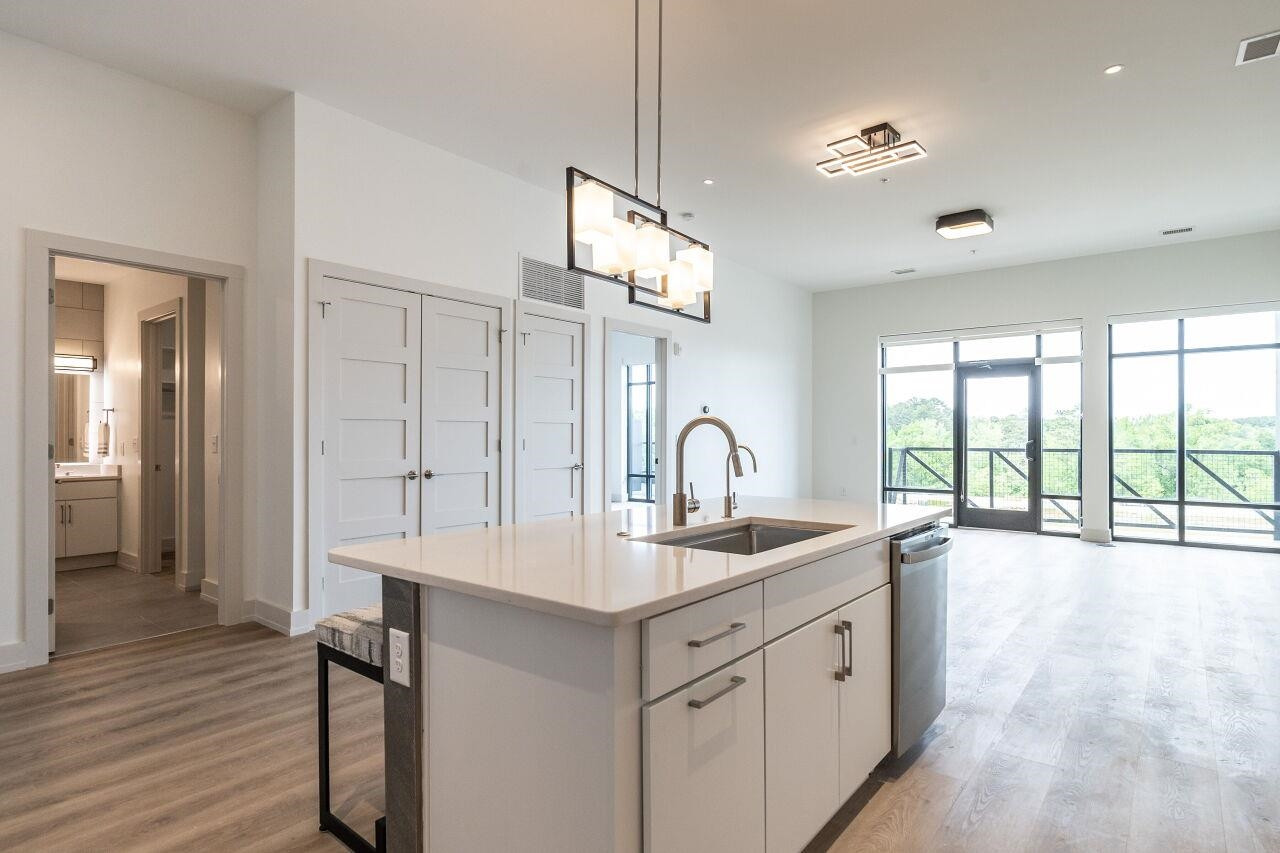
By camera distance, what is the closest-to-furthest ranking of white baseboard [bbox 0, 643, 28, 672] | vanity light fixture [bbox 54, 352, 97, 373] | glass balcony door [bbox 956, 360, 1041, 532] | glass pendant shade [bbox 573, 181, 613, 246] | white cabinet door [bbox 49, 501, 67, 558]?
glass pendant shade [bbox 573, 181, 613, 246], white baseboard [bbox 0, 643, 28, 672], white cabinet door [bbox 49, 501, 67, 558], vanity light fixture [bbox 54, 352, 97, 373], glass balcony door [bbox 956, 360, 1041, 532]

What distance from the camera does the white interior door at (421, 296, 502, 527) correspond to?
4.45 m

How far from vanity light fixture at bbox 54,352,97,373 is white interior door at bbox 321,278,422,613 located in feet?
13.0

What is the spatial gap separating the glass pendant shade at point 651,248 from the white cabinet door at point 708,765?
4.42 feet

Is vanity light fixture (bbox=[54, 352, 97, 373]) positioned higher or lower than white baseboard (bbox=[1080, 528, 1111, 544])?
higher

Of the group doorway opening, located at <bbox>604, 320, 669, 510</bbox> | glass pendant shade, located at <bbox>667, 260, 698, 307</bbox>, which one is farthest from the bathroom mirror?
glass pendant shade, located at <bbox>667, 260, 698, 307</bbox>

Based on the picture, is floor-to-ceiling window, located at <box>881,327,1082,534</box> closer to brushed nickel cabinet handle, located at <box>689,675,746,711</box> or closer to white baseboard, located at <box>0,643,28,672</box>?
brushed nickel cabinet handle, located at <box>689,675,746,711</box>

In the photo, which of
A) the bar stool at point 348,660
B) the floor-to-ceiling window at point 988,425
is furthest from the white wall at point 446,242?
the floor-to-ceiling window at point 988,425

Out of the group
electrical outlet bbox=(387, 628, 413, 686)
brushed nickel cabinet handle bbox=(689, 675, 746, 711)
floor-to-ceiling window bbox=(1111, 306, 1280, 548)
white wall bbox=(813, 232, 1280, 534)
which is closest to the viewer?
brushed nickel cabinet handle bbox=(689, 675, 746, 711)

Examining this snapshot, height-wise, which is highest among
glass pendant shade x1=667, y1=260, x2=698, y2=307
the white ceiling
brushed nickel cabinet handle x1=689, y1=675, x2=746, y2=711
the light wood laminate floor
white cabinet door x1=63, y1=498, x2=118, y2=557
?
the white ceiling

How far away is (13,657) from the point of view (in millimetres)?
3270

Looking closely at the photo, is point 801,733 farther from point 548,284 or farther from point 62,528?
point 62,528

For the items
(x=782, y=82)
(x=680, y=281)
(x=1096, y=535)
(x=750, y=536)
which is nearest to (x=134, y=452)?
(x=680, y=281)

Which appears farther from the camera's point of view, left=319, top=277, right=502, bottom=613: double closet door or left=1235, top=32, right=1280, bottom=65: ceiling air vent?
left=319, top=277, right=502, bottom=613: double closet door

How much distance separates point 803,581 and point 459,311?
3.51 metres
